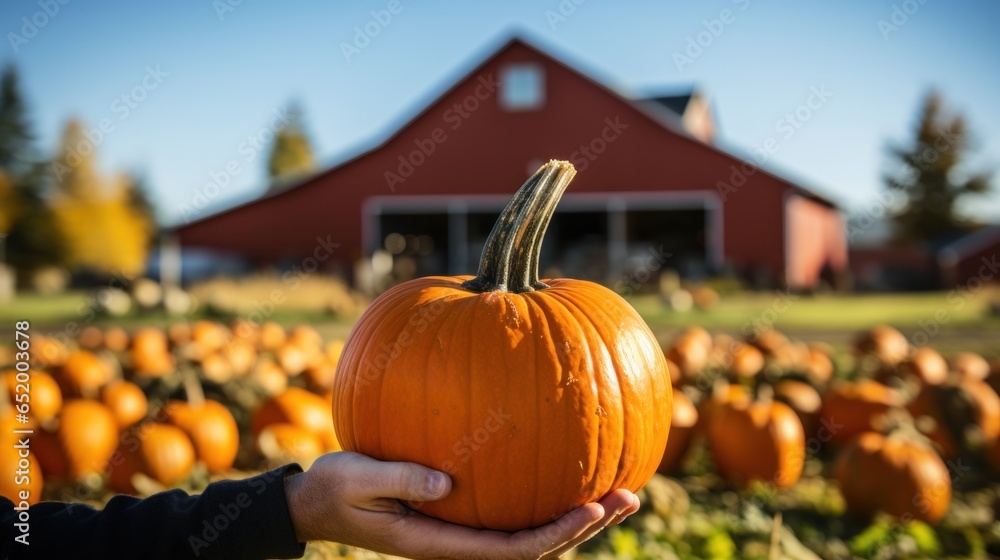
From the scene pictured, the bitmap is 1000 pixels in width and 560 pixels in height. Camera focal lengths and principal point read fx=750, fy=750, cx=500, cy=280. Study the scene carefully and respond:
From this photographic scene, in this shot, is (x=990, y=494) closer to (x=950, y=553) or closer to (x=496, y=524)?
(x=950, y=553)

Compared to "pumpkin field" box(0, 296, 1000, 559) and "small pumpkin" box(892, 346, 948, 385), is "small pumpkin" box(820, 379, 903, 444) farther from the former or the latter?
"small pumpkin" box(892, 346, 948, 385)

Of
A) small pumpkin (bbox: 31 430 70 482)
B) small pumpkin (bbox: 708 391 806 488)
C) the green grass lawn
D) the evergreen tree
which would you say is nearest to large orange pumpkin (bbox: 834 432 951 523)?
small pumpkin (bbox: 708 391 806 488)

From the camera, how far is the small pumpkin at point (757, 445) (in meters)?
3.79

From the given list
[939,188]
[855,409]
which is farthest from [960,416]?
[939,188]

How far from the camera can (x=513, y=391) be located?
1.72 m

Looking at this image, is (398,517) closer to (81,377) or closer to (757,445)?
(757,445)

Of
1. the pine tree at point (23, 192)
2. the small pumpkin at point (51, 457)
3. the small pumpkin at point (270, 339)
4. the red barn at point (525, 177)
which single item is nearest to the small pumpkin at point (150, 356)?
the small pumpkin at point (270, 339)

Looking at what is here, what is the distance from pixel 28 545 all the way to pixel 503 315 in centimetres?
123

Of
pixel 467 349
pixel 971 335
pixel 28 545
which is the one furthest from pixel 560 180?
pixel 971 335

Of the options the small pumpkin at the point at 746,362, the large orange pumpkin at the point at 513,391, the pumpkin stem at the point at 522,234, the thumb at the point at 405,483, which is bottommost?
the small pumpkin at the point at 746,362

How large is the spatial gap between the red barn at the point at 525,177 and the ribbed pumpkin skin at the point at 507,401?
1767 cm

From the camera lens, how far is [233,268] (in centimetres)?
2352

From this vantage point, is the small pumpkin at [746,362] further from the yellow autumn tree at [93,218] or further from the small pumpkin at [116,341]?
the yellow autumn tree at [93,218]

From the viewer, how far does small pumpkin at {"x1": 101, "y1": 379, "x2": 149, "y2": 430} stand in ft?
12.4
